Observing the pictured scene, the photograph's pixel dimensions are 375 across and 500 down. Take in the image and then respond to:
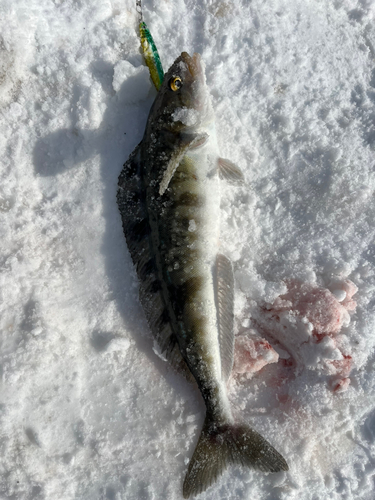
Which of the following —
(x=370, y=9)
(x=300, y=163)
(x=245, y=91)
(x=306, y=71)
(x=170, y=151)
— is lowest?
(x=170, y=151)

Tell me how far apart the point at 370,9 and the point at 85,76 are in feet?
8.58

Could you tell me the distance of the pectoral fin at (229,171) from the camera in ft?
9.44

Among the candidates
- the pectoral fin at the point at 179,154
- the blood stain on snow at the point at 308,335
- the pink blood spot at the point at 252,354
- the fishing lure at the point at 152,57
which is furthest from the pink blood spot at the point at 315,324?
the fishing lure at the point at 152,57

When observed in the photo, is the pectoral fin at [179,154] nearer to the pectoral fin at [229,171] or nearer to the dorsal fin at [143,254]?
the pectoral fin at [229,171]

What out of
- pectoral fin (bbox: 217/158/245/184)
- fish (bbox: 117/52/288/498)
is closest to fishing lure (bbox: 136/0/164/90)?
fish (bbox: 117/52/288/498)

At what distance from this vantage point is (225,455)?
262 cm

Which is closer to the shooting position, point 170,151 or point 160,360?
point 170,151

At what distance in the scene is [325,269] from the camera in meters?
2.96

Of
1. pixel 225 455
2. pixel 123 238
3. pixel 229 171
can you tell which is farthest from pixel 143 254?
pixel 225 455

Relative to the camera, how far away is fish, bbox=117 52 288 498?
8.63 ft

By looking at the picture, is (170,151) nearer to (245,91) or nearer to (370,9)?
(245,91)

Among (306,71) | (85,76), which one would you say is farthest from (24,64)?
(306,71)

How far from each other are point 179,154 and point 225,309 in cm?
120

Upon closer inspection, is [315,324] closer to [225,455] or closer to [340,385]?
[340,385]
